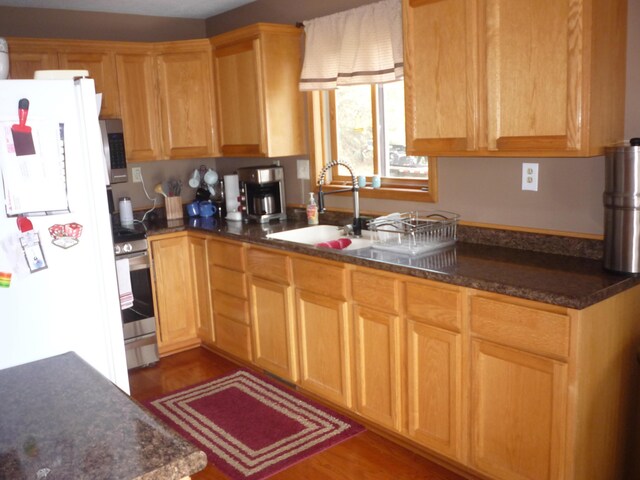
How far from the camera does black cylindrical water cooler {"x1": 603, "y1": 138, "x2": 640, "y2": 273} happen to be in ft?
7.06

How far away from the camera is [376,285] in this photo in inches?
108

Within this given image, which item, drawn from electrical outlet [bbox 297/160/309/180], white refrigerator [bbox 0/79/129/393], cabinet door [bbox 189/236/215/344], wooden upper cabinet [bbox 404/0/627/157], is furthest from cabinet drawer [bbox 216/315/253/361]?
white refrigerator [bbox 0/79/129/393]

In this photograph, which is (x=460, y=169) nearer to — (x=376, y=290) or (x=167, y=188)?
(x=376, y=290)

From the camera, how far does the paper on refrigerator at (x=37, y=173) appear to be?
5.57ft

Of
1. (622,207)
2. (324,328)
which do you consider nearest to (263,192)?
(324,328)

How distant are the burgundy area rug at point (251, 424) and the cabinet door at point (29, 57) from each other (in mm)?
2173

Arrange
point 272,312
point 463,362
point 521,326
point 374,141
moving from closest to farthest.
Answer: point 521,326
point 463,362
point 272,312
point 374,141

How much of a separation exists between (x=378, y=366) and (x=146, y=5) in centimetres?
291

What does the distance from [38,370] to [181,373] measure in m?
2.38

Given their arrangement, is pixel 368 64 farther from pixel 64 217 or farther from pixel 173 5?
pixel 64 217

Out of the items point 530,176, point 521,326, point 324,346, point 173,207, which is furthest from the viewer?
point 173,207

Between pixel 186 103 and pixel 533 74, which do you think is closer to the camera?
pixel 533 74

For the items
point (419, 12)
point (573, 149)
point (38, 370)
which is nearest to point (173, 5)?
point (419, 12)

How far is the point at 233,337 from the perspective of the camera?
12.7 feet
